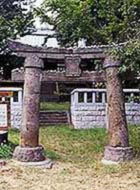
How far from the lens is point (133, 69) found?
8.05m

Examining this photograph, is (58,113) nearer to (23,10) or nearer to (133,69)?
(23,10)

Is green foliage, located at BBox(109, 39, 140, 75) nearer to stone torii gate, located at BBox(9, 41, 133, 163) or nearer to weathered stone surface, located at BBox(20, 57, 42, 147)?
stone torii gate, located at BBox(9, 41, 133, 163)

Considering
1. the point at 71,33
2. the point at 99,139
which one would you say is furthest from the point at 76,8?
the point at 99,139

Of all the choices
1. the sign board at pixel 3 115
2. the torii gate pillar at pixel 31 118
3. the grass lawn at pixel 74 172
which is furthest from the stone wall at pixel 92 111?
the torii gate pillar at pixel 31 118

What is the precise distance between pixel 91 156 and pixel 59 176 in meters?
1.78

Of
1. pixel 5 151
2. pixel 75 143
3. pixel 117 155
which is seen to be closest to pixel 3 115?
pixel 75 143

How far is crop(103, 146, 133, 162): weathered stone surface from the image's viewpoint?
827 centimetres

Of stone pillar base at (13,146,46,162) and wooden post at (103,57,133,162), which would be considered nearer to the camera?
stone pillar base at (13,146,46,162)

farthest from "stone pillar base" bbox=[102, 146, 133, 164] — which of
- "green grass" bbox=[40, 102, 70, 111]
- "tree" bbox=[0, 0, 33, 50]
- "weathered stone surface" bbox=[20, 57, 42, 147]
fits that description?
"tree" bbox=[0, 0, 33, 50]

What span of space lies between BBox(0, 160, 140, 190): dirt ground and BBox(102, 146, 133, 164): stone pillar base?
26 cm

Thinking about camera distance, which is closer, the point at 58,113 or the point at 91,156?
the point at 91,156

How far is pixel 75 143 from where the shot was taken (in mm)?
10336

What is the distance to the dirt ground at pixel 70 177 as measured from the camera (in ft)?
21.6

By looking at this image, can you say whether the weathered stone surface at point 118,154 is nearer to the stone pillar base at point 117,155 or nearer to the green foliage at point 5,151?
the stone pillar base at point 117,155
